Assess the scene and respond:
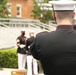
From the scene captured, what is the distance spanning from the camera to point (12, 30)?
106ft

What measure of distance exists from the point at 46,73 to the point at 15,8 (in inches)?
2326

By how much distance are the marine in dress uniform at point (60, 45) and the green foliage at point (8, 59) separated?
1526cm

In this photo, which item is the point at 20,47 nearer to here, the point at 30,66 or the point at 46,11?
the point at 30,66

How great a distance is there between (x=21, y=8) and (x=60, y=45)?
5977cm

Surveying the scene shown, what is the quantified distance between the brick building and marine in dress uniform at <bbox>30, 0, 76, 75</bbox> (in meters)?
58.8

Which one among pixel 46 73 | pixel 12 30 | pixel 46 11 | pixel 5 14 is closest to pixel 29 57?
pixel 46 73

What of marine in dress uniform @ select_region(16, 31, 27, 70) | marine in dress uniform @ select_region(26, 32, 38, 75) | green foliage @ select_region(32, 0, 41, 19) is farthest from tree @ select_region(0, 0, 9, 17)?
marine in dress uniform @ select_region(26, 32, 38, 75)

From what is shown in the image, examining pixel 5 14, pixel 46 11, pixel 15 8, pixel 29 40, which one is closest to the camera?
pixel 29 40

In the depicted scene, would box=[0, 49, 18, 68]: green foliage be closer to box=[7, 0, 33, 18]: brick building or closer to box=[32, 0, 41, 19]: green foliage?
box=[32, 0, 41, 19]: green foliage

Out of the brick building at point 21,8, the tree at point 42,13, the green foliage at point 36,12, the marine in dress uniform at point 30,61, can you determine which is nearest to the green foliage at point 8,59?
the marine in dress uniform at point 30,61

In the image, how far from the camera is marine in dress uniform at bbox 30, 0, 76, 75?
383 centimetres

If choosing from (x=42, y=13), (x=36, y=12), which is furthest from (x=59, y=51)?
(x=42, y=13)

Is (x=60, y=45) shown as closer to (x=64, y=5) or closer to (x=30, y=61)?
(x=64, y=5)

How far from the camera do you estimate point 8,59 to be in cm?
1942
